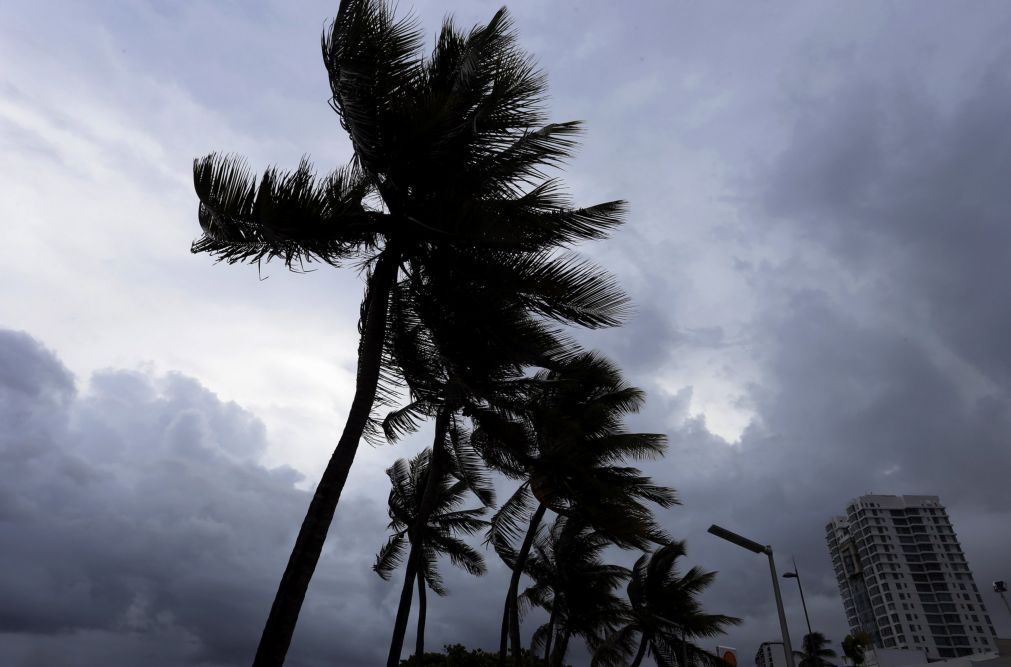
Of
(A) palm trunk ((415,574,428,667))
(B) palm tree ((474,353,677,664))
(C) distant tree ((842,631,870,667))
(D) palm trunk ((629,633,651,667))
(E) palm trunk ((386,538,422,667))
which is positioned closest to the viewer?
(B) palm tree ((474,353,677,664))

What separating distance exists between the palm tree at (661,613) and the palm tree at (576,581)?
11.6 ft

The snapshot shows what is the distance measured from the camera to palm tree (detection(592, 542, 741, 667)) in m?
30.0

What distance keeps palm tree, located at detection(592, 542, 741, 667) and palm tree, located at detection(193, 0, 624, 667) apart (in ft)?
84.8

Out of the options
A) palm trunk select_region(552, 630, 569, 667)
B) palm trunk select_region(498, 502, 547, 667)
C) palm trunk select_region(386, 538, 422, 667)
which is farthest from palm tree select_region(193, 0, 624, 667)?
palm trunk select_region(552, 630, 569, 667)

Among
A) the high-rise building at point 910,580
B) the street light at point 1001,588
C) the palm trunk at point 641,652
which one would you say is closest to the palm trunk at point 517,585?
the palm trunk at point 641,652

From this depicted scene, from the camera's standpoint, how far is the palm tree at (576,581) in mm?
25469

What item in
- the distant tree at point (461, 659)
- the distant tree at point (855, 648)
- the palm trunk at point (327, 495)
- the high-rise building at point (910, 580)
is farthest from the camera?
the high-rise building at point (910, 580)

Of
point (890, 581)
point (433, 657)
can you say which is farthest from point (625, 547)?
point (890, 581)

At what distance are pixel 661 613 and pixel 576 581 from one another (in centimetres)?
759

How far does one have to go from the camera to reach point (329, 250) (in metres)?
7.07

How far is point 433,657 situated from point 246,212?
1016 inches

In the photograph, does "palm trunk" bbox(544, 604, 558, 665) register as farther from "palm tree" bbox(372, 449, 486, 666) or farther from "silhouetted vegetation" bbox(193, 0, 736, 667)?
"silhouetted vegetation" bbox(193, 0, 736, 667)

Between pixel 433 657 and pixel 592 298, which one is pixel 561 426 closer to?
pixel 592 298

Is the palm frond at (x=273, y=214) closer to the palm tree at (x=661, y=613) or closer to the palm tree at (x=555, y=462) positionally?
the palm tree at (x=555, y=462)
